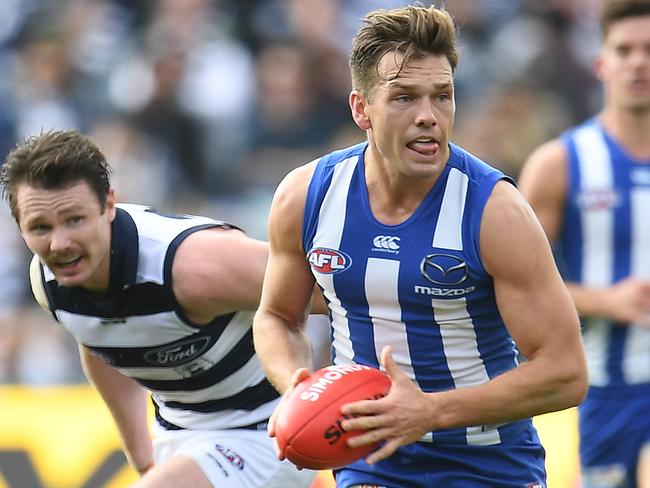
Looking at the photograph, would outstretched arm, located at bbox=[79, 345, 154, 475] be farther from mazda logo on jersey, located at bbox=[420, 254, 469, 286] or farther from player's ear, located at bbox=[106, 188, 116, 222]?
mazda logo on jersey, located at bbox=[420, 254, 469, 286]

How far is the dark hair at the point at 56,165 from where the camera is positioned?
179 inches

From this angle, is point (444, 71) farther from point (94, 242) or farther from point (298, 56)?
point (298, 56)

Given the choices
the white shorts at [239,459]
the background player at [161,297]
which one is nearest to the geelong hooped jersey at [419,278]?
the background player at [161,297]

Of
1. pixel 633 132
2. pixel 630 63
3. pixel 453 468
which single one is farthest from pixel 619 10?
pixel 453 468

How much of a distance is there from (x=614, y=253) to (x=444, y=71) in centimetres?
207

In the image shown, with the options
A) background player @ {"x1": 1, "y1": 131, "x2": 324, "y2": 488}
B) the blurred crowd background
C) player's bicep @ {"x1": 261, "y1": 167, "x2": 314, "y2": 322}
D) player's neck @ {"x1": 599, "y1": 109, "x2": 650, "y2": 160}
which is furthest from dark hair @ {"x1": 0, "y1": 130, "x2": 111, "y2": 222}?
the blurred crowd background

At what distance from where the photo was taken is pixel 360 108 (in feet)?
13.4

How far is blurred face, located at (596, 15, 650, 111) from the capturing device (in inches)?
223

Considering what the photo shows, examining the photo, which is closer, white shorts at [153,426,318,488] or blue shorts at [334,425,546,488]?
blue shorts at [334,425,546,488]

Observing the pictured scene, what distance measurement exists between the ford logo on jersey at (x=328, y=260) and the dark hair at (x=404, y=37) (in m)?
0.50

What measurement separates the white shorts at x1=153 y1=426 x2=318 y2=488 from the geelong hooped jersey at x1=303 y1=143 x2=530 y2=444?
89cm

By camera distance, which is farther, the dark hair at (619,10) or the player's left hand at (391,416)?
the dark hair at (619,10)

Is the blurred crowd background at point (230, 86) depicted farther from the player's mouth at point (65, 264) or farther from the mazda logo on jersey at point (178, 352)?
the player's mouth at point (65, 264)

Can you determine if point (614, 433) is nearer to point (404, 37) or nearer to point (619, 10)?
point (619, 10)
